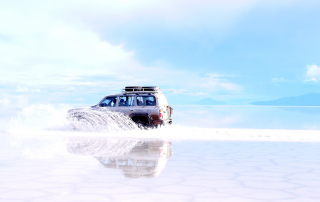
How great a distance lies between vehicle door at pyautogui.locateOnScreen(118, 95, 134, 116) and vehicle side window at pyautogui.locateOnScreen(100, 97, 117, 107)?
0.27 meters

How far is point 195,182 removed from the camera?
22.6 feet

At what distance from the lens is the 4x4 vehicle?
55.2 feet

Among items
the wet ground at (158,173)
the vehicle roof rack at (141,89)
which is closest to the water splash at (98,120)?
the vehicle roof rack at (141,89)

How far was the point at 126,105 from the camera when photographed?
17344 millimetres

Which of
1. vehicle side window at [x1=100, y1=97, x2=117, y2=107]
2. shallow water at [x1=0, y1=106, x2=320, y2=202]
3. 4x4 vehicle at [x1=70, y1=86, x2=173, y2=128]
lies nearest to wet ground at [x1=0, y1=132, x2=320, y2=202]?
shallow water at [x1=0, y1=106, x2=320, y2=202]

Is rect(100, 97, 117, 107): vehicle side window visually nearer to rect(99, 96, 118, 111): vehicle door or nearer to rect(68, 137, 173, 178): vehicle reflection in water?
rect(99, 96, 118, 111): vehicle door

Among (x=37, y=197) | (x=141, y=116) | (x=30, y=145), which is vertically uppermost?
(x=141, y=116)

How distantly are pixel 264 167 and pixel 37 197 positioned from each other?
16.2ft

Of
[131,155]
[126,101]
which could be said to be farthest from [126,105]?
[131,155]

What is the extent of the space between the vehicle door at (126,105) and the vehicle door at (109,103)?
0.23 m

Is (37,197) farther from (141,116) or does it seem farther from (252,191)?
(141,116)

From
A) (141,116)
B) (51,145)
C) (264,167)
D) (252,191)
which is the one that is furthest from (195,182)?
(141,116)

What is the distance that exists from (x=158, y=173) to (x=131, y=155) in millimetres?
2728

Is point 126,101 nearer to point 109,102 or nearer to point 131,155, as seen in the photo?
point 109,102
